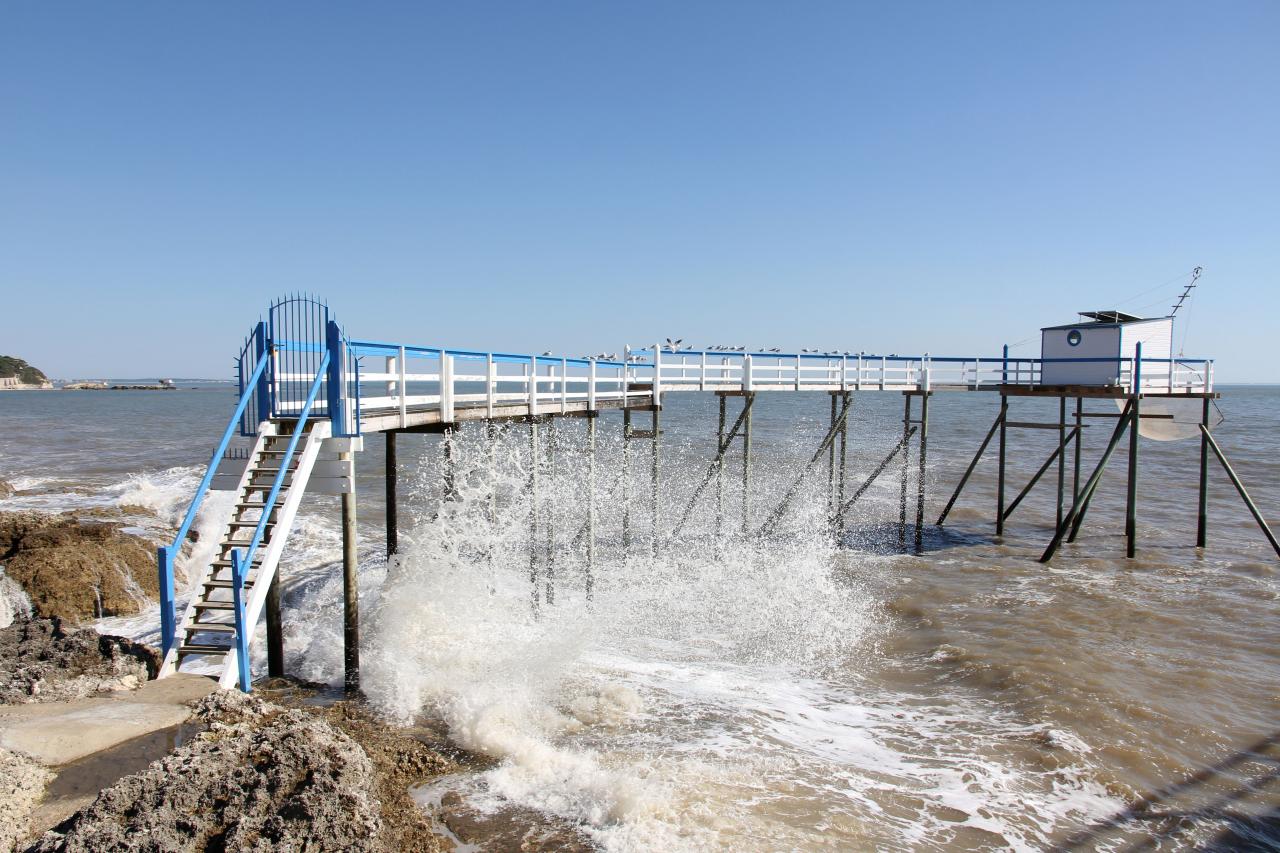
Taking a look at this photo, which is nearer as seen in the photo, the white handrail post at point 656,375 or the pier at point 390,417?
the pier at point 390,417

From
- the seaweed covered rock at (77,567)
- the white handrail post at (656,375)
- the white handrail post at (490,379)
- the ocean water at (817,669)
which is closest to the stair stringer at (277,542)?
the ocean water at (817,669)

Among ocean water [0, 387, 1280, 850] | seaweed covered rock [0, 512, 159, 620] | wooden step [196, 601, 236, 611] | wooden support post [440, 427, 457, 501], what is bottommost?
ocean water [0, 387, 1280, 850]

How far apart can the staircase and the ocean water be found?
2.11 meters

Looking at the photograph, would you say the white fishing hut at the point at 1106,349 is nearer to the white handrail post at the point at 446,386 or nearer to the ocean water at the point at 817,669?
the ocean water at the point at 817,669

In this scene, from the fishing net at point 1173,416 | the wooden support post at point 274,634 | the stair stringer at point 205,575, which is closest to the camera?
the stair stringer at point 205,575

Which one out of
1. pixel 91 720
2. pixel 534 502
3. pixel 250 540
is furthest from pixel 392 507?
pixel 91 720

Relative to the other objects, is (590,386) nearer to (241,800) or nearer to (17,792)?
(241,800)

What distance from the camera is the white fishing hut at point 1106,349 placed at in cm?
1752

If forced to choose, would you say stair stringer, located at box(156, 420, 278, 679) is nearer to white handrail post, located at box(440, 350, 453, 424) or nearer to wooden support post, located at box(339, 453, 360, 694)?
wooden support post, located at box(339, 453, 360, 694)

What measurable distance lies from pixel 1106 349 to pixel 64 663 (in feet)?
63.6

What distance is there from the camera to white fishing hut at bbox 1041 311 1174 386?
17.5 meters

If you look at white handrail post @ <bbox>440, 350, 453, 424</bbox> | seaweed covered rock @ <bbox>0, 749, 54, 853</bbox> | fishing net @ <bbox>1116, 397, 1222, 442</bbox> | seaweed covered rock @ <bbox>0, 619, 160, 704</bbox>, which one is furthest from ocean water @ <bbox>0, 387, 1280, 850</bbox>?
seaweed covered rock @ <bbox>0, 749, 54, 853</bbox>

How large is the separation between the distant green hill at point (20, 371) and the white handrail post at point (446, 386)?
175190 mm

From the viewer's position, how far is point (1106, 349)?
17.8 metres
